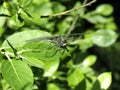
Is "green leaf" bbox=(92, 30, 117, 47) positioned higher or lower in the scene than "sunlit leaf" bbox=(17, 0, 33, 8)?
lower

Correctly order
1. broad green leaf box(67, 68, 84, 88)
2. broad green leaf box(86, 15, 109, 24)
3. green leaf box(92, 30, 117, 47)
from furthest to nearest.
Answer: broad green leaf box(86, 15, 109, 24) → green leaf box(92, 30, 117, 47) → broad green leaf box(67, 68, 84, 88)

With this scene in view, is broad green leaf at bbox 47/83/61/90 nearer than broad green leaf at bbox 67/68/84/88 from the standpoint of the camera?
No

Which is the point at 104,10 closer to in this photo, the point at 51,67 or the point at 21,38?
the point at 51,67

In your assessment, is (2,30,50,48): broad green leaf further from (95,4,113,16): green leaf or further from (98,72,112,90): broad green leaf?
(95,4,113,16): green leaf

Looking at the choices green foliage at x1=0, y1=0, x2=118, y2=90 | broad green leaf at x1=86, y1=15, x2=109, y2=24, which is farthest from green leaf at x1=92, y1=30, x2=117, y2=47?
broad green leaf at x1=86, y1=15, x2=109, y2=24

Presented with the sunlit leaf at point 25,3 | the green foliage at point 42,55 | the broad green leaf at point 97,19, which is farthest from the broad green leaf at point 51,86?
the broad green leaf at point 97,19

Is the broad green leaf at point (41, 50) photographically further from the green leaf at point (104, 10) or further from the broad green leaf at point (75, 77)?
the green leaf at point (104, 10)

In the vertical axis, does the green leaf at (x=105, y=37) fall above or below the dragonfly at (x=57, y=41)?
below

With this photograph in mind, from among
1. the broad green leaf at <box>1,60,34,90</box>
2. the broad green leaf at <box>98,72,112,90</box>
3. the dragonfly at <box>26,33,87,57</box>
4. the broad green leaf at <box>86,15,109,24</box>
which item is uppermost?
the dragonfly at <box>26,33,87,57</box>
